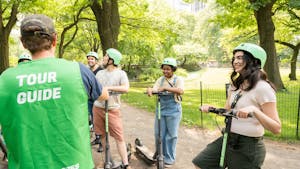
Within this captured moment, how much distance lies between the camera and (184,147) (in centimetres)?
701

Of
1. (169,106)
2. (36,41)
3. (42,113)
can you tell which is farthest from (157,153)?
(36,41)

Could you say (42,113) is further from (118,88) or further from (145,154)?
(145,154)

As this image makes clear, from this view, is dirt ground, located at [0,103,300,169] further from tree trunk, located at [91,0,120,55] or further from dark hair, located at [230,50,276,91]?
tree trunk, located at [91,0,120,55]

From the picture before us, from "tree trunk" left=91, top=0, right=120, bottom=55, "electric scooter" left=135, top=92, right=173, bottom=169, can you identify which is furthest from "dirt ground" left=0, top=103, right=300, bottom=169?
"tree trunk" left=91, top=0, right=120, bottom=55

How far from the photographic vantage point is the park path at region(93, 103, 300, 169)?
5.90m

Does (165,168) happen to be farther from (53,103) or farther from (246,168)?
(53,103)

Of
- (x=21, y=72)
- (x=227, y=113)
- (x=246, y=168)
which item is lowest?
(x=246, y=168)

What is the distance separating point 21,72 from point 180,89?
3.65 meters

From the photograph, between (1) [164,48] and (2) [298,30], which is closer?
(2) [298,30]

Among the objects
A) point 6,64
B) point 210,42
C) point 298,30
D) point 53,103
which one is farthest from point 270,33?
point 210,42

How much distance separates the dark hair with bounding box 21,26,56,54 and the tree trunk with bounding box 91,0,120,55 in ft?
34.0

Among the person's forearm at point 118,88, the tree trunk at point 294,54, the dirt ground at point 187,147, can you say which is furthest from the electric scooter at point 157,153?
the tree trunk at point 294,54

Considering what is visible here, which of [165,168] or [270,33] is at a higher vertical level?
[270,33]

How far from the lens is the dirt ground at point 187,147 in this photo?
584 centimetres
